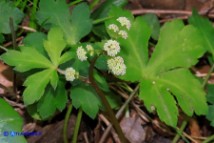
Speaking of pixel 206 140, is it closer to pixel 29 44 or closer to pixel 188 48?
pixel 188 48

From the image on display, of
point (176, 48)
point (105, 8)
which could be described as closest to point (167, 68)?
point (176, 48)

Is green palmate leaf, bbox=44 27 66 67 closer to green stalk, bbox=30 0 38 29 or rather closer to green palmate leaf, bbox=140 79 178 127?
green stalk, bbox=30 0 38 29

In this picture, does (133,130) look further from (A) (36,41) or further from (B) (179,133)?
(A) (36,41)

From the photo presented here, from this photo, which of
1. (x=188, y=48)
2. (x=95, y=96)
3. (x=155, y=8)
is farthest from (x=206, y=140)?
(x=155, y=8)

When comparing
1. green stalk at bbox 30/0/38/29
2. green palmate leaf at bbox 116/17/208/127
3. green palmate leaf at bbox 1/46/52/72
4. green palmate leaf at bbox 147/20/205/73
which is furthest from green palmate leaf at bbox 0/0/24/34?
green palmate leaf at bbox 147/20/205/73

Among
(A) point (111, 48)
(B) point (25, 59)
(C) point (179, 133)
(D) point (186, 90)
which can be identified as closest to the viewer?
(A) point (111, 48)

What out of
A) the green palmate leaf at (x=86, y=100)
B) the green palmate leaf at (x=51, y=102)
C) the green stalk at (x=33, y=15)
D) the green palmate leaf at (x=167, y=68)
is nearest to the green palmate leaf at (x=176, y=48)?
the green palmate leaf at (x=167, y=68)
